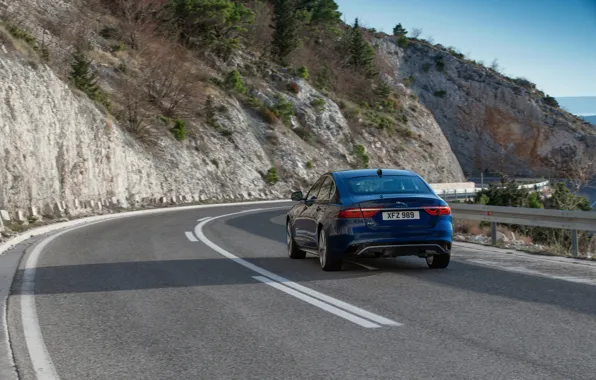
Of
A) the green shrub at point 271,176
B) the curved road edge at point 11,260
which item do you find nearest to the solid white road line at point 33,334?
the curved road edge at point 11,260

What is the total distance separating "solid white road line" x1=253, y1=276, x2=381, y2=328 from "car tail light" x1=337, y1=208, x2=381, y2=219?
139 cm

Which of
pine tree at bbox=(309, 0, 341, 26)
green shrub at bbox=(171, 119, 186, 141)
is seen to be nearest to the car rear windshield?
green shrub at bbox=(171, 119, 186, 141)

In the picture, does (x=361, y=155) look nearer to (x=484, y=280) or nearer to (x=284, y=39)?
(x=284, y=39)

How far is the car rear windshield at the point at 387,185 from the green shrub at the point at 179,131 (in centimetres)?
3561

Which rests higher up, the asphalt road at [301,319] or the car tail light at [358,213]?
the car tail light at [358,213]

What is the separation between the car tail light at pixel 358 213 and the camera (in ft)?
33.1

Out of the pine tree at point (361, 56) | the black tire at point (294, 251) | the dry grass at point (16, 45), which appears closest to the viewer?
the black tire at point (294, 251)

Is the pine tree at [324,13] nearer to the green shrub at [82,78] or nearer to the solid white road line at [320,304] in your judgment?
the green shrub at [82,78]

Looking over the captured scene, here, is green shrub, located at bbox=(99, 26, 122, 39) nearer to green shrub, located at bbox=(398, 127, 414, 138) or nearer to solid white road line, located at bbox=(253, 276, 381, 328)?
green shrub, located at bbox=(398, 127, 414, 138)

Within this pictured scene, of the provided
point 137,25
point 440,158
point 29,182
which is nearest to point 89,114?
point 29,182

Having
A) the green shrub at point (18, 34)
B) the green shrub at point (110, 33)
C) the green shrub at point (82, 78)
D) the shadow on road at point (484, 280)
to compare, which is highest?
the green shrub at point (110, 33)

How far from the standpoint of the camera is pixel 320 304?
7.79 metres

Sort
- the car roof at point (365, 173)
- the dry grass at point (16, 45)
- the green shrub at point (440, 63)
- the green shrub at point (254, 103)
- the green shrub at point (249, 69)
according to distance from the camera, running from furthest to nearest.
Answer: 1. the green shrub at point (440, 63)
2. the green shrub at point (249, 69)
3. the green shrub at point (254, 103)
4. the dry grass at point (16, 45)
5. the car roof at point (365, 173)

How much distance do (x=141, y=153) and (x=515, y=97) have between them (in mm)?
74701
